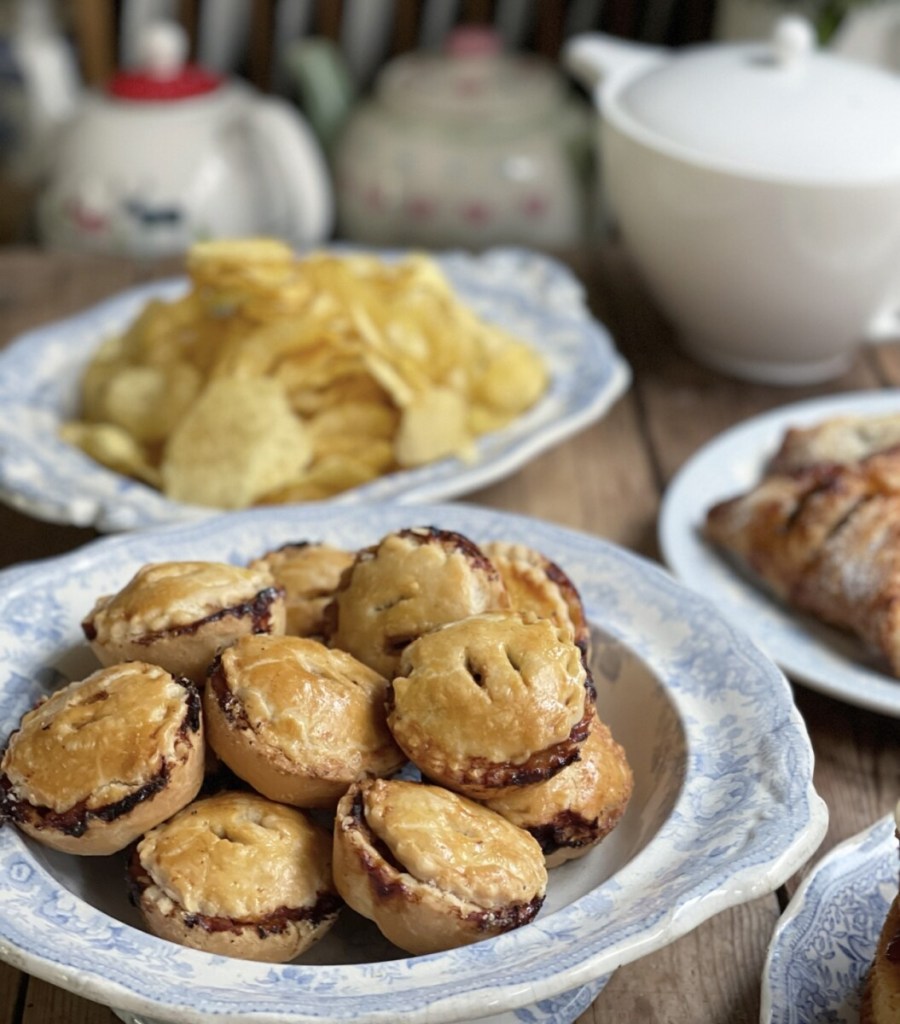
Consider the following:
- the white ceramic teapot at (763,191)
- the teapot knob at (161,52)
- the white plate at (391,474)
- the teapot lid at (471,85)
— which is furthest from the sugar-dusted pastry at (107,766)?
the teapot lid at (471,85)

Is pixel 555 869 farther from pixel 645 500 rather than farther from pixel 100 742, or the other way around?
pixel 645 500

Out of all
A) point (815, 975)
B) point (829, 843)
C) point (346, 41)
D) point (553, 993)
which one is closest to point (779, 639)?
point (829, 843)

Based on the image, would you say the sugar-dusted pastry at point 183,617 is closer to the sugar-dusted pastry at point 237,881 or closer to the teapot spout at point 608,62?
the sugar-dusted pastry at point 237,881

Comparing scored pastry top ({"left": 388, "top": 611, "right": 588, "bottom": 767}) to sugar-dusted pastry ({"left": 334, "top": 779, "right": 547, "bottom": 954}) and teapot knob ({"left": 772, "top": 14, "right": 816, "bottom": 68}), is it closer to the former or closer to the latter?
sugar-dusted pastry ({"left": 334, "top": 779, "right": 547, "bottom": 954})

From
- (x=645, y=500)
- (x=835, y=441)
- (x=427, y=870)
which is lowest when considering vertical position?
(x=645, y=500)

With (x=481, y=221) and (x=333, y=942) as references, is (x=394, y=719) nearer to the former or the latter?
(x=333, y=942)

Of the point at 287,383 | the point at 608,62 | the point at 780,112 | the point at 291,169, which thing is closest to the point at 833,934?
the point at 287,383
